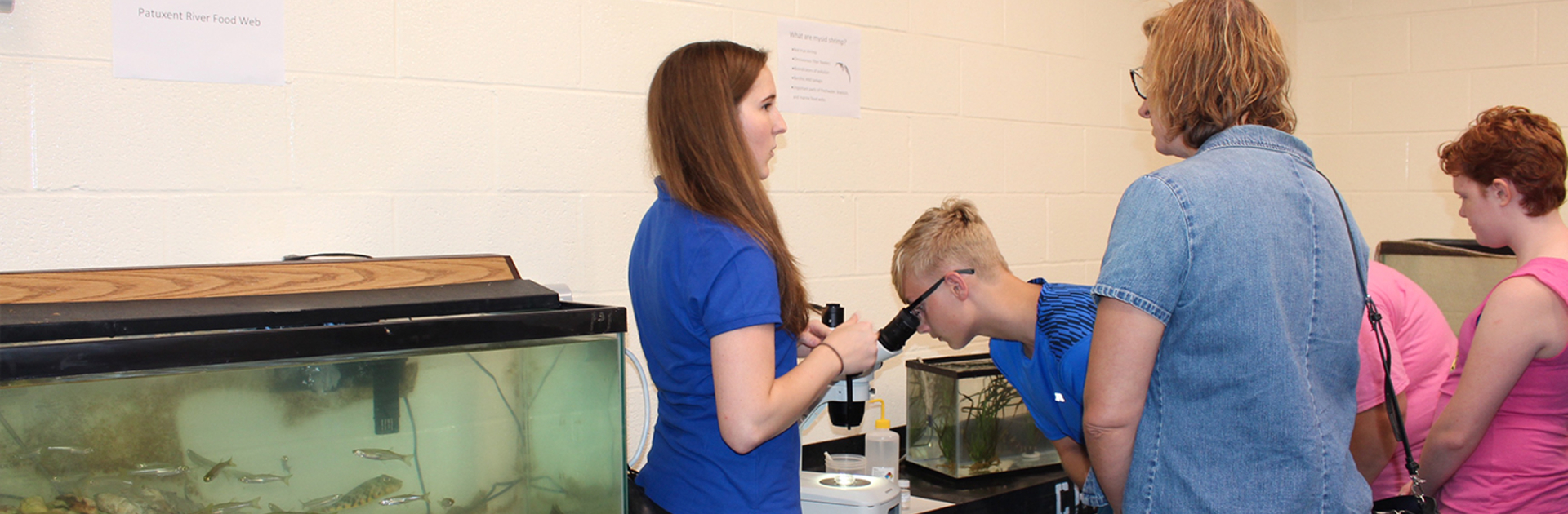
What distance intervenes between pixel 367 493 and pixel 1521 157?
2168 millimetres

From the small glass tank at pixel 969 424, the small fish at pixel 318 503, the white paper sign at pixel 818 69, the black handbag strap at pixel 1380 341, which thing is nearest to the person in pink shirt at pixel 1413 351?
the black handbag strap at pixel 1380 341

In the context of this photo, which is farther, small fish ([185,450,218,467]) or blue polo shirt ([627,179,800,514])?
blue polo shirt ([627,179,800,514])

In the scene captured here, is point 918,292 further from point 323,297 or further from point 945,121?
point 323,297

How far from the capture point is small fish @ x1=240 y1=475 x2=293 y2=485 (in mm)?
1234

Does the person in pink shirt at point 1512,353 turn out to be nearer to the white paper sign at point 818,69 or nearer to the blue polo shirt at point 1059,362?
the blue polo shirt at point 1059,362

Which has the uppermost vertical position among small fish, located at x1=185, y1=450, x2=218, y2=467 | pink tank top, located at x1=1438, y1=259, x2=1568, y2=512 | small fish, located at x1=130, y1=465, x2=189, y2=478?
small fish, located at x1=185, y1=450, x2=218, y2=467

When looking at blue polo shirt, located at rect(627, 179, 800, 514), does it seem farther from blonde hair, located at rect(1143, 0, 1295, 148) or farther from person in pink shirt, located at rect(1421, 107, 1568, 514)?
person in pink shirt, located at rect(1421, 107, 1568, 514)

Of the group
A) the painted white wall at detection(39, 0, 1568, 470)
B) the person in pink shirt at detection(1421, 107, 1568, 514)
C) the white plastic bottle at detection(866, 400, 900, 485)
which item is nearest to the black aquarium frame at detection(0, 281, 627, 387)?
the painted white wall at detection(39, 0, 1568, 470)

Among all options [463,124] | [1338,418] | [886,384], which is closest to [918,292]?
[886,384]

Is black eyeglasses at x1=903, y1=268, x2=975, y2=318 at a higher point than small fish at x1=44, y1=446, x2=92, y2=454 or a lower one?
higher

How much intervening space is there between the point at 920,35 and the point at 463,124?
1320 millimetres

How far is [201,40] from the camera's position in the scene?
1764mm

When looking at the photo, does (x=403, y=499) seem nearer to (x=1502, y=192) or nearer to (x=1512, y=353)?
(x=1512, y=353)

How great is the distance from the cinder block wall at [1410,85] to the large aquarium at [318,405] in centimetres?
332
